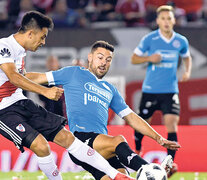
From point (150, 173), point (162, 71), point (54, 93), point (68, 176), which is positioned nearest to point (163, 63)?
point (162, 71)

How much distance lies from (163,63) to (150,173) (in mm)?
3806

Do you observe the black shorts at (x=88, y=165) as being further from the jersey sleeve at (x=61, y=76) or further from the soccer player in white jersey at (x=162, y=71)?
the soccer player in white jersey at (x=162, y=71)

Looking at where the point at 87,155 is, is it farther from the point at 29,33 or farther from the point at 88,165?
the point at 29,33

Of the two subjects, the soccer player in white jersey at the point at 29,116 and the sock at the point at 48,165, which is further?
the sock at the point at 48,165

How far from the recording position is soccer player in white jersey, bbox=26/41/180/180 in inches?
276

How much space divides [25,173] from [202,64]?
5.10 metres

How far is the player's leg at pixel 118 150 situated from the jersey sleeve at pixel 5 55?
1214 millimetres

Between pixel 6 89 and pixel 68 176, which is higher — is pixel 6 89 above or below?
above

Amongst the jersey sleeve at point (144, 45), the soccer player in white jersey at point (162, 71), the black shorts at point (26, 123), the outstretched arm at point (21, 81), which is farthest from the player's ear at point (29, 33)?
the jersey sleeve at point (144, 45)

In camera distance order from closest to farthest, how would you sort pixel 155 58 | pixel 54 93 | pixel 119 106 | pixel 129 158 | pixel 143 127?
pixel 54 93, pixel 129 158, pixel 143 127, pixel 119 106, pixel 155 58

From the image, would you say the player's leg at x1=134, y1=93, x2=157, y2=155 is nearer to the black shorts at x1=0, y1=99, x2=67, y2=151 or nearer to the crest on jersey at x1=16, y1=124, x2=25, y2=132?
the black shorts at x1=0, y1=99, x2=67, y2=151

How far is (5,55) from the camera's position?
7.00 meters

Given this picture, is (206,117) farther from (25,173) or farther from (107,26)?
(25,173)

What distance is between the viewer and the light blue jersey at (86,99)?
23.6 ft
